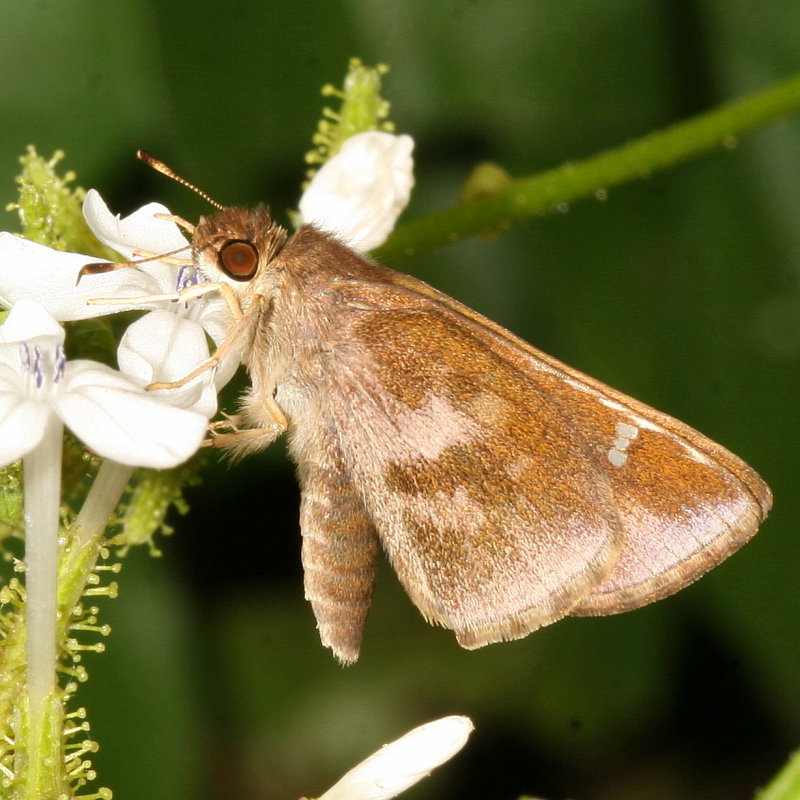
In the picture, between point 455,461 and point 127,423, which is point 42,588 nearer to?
point 127,423

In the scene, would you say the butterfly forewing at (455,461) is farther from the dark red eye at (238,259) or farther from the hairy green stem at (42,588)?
the hairy green stem at (42,588)

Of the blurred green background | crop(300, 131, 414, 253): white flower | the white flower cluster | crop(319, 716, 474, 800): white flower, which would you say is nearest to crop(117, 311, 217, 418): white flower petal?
the white flower cluster

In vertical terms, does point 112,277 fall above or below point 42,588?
above

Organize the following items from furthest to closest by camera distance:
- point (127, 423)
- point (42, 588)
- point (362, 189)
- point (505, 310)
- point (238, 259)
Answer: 1. point (505, 310)
2. point (362, 189)
3. point (238, 259)
4. point (42, 588)
5. point (127, 423)

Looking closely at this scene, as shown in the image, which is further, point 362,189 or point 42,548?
point 362,189

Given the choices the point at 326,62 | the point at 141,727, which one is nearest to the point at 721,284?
the point at 326,62

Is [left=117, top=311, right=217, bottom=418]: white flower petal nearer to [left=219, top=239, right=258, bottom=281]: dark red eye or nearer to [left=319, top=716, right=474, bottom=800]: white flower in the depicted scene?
[left=219, top=239, right=258, bottom=281]: dark red eye

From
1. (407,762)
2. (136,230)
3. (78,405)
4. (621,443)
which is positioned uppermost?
(136,230)

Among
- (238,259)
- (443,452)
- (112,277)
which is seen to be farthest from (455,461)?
(112,277)
